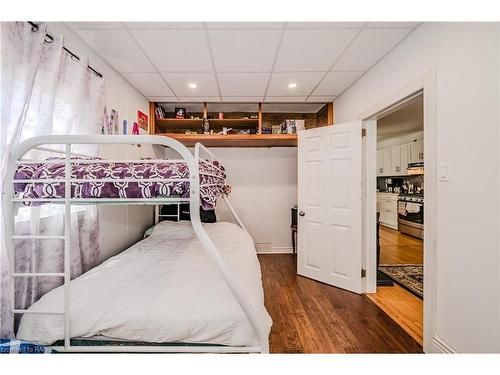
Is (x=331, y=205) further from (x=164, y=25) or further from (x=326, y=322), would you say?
(x=164, y=25)

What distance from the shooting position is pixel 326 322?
1.94 m

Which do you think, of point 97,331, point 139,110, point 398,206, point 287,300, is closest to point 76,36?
point 139,110

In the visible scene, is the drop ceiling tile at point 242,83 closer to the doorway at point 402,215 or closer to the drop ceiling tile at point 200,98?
the drop ceiling tile at point 200,98

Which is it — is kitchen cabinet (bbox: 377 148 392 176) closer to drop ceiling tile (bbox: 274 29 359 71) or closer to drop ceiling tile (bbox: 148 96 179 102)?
drop ceiling tile (bbox: 274 29 359 71)

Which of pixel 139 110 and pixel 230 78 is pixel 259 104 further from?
pixel 139 110

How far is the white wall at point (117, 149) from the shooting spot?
6.10 feet

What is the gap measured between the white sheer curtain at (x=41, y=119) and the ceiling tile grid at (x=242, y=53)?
0.41m

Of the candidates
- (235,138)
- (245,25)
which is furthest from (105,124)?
(235,138)

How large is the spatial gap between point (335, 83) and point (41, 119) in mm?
2672

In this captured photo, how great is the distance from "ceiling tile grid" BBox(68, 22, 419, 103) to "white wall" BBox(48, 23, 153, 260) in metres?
0.09

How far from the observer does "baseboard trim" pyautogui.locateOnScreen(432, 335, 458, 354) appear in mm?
1455

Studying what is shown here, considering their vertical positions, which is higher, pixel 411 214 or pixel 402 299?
pixel 411 214

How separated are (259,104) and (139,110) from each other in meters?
1.56

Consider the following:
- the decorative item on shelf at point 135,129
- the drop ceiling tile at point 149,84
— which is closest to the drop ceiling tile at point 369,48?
the drop ceiling tile at point 149,84
